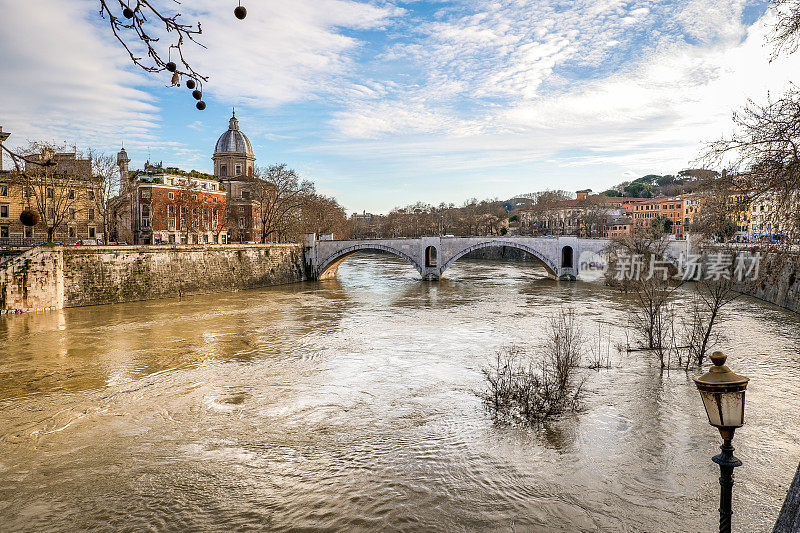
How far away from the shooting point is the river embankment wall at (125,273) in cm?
2112

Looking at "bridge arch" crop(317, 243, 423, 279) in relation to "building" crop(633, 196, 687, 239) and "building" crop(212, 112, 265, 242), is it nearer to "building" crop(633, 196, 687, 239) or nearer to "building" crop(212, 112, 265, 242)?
"building" crop(212, 112, 265, 242)

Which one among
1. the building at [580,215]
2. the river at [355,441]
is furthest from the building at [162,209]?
the building at [580,215]

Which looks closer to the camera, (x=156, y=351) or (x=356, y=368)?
(x=356, y=368)

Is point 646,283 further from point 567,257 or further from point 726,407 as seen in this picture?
point 567,257

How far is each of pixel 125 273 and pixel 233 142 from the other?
3511 centimetres

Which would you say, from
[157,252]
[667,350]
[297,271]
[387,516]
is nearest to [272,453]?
[387,516]

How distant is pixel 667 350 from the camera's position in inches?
527

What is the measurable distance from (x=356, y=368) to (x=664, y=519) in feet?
25.9

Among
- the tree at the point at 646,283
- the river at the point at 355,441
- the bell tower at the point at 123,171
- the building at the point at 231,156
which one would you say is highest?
the building at the point at 231,156

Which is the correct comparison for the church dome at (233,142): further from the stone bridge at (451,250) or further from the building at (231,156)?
the stone bridge at (451,250)

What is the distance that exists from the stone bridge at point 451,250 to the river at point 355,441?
66.8 ft

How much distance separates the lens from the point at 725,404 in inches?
131

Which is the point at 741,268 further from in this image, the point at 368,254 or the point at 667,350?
the point at 368,254

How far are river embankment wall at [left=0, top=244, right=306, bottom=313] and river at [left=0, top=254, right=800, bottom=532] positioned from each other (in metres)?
6.32
